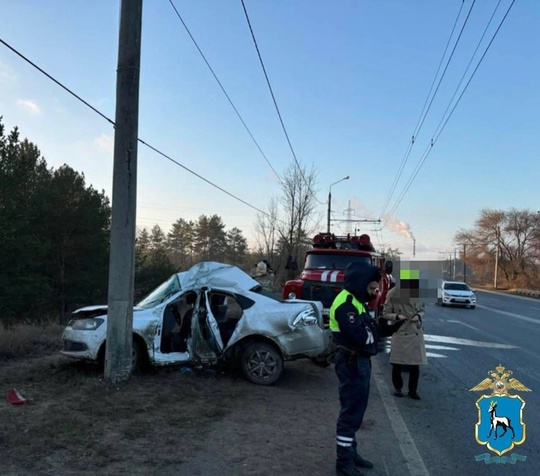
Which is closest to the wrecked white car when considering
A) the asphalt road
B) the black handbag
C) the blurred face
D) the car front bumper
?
the asphalt road

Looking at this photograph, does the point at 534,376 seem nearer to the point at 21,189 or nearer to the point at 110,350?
the point at 110,350

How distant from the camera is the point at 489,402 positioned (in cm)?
486

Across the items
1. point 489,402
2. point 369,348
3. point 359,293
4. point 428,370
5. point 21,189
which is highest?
point 21,189

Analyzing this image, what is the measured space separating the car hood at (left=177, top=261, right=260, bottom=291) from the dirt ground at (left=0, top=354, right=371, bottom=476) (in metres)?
1.35

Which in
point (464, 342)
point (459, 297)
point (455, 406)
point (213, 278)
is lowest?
point (464, 342)

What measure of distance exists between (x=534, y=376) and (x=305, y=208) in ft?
71.4

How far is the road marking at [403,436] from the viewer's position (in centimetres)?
427

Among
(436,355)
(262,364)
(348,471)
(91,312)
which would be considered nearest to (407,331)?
(262,364)

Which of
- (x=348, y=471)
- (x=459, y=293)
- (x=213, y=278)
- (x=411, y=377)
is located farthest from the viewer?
(x=459, y=293)

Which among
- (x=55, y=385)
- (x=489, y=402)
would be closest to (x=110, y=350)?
(x=55, y=385)

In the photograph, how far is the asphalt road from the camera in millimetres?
4422

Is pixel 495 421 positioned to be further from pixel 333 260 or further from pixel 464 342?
pixel 464 342

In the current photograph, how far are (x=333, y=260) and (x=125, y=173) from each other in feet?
21.3

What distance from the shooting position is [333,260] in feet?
39.2
